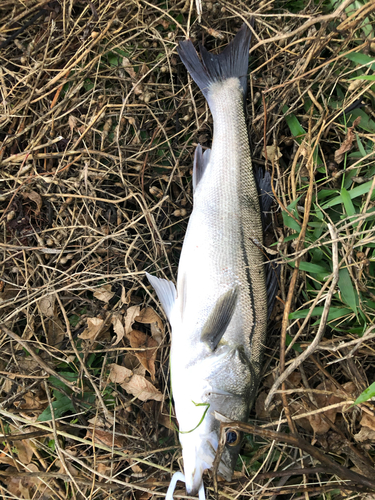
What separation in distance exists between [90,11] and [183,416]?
3.43 m

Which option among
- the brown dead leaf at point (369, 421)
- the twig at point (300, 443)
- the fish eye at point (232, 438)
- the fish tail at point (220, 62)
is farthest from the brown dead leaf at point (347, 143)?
the fish eye at point (232, 438)

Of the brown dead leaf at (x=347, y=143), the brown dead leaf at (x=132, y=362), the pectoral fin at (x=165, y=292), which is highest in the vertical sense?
the brown dead leaf at (x=347, y=143)

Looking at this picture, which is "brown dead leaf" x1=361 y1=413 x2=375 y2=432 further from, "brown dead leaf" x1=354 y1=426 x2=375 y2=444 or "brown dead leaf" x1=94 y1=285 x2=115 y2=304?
"brown dead leaf" x1=94 y1=285 x2=115 y2=304

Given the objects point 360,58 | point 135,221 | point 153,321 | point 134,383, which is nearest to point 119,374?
point 134,383

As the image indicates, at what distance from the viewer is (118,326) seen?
271 centimetres

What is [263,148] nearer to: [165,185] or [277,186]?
[277,186]

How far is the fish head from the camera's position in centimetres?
209

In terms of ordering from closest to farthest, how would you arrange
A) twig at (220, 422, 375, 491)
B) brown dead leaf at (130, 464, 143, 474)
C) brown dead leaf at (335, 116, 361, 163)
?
twig at (220, 422, 375, 491) → brown dead leaf at (335, 116, 361, 163) → brown dead leaf at (130, 464, 143, 474)

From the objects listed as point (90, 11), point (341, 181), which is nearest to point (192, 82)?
point (90, 11)

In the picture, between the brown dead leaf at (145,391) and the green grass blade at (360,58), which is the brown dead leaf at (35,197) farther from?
the green grass blade at (360,58)

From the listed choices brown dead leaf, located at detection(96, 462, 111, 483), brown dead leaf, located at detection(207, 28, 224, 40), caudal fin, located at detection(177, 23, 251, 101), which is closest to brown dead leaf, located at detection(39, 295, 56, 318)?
brown dead leaf, located at detection(96, 462, 111, 483)

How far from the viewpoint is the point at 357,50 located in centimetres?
261

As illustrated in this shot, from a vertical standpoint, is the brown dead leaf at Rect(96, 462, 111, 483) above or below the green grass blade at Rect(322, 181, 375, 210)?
below

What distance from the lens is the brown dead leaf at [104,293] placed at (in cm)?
275
